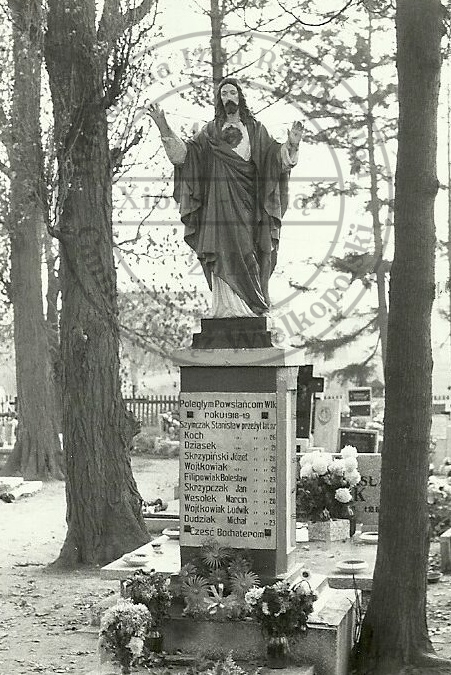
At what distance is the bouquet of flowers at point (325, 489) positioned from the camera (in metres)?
11.0

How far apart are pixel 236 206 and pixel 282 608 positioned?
310 centimetres

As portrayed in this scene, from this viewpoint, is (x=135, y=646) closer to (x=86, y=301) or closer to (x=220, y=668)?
(x=220, y=668)

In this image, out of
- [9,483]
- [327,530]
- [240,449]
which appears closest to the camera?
[240,449]

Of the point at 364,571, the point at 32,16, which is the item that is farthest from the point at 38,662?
the point at 32,16

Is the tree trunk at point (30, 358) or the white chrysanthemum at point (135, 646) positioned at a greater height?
the tree trunk at point (30, 358)

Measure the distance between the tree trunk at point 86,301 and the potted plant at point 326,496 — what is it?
2.01 meters

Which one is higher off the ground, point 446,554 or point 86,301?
point 86,301

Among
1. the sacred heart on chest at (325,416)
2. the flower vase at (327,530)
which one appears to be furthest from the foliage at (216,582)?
the sacred heart on chest at (325,416)

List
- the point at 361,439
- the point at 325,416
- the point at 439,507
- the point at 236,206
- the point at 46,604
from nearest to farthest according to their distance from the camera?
the point at 236,206 → the point at 46,604 → the point at 439,507 → the point at 361,439 → the point at 325,416

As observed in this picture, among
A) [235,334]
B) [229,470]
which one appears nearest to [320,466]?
[229,470]

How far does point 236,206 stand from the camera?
25.7 ft

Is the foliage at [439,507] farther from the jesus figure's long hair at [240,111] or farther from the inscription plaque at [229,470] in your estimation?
the jesus figure's long hair at [240,111]

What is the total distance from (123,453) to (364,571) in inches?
158

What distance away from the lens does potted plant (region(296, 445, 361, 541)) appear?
11.0 m
